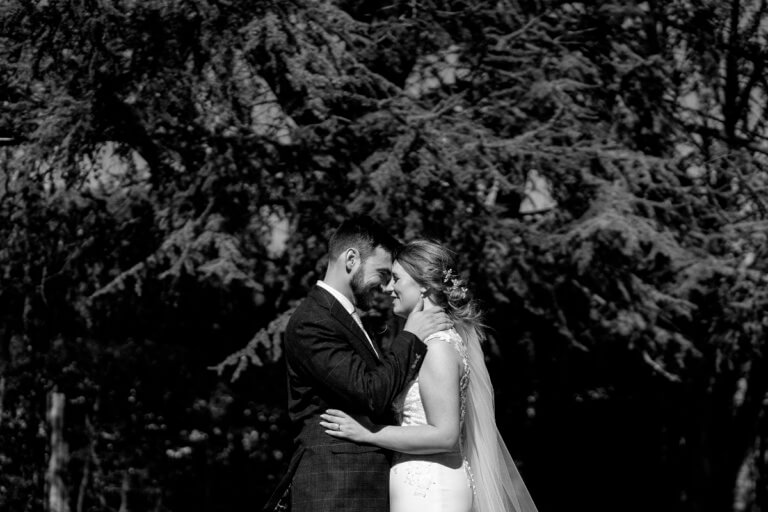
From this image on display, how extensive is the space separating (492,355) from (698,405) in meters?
2.84

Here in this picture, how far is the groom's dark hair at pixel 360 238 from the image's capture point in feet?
12.3

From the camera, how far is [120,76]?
689 centimetres

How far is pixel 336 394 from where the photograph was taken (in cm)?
339

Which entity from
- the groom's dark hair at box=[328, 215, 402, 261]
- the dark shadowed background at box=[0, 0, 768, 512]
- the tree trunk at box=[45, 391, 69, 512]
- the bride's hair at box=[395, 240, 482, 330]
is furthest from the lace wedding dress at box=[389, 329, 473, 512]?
the tree trunk at box=[45, 391, 69, 512]

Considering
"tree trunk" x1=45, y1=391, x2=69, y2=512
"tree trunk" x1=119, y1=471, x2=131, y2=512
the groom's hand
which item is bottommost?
"tree trunk" x1=119, y1=471, x2=131, y2=512

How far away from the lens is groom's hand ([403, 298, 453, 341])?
3.61 meters

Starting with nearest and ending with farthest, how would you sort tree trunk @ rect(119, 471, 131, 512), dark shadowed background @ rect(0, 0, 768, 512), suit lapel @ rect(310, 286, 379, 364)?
suit lapel @ rect(310, 286, 379, 364) < dark shadowed background @ rect(0, 0, 768, 512) < tree trunk @ rect(119, 471, 131, 512)

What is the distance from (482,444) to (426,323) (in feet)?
2.22

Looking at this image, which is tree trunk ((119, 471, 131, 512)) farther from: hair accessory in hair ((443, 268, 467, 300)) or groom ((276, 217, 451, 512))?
hair accessory in hair ((443, 268, 467, 300))

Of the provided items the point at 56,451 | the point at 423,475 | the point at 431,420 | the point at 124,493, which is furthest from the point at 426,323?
the point at 124,493

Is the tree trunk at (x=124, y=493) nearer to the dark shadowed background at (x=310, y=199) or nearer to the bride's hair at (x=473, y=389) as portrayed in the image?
the dark shadowed background at (x=310, y=199)

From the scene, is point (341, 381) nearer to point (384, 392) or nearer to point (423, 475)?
point (384, 392)

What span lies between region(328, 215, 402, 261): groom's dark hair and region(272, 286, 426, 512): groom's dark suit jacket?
0.22 meters

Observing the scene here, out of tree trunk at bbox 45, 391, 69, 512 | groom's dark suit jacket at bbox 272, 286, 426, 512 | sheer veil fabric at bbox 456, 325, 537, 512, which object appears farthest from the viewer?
tree trunk at bbox 45, 391, 69, 512
